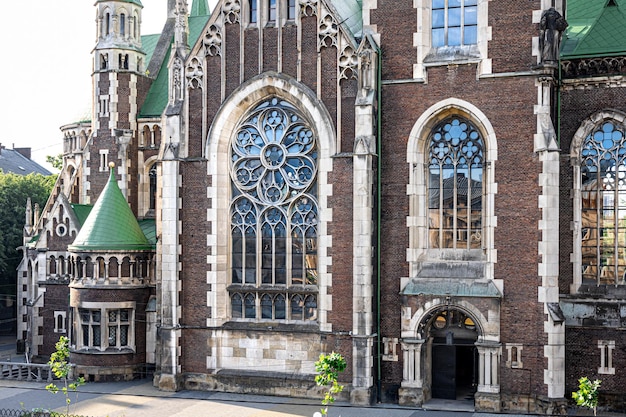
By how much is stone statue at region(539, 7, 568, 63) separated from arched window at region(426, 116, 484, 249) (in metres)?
3.47

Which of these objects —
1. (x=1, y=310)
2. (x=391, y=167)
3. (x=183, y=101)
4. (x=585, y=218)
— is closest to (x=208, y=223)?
(x=183, y=101)

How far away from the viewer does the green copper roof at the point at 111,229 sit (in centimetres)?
3506

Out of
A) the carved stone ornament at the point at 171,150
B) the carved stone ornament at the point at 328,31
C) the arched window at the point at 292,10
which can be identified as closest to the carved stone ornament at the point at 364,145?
the carved stone ornament at the point at 328,31

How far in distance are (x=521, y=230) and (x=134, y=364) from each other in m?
16.8

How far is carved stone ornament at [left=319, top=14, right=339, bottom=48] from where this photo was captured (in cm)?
3061

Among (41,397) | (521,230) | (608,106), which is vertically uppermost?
(608,106)

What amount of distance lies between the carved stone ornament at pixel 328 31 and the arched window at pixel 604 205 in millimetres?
9578

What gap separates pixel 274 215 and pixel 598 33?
1347 centimetres

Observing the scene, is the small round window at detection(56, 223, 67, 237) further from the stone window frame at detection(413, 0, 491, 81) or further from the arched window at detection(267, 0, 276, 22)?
the stone window frame at detection(413, 0, 491, 81)

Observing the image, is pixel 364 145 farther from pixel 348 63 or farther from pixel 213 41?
pixel 213 41

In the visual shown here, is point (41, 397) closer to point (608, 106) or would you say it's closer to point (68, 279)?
point (68, 279)

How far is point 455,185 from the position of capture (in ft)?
98.2

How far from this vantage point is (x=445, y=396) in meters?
30.2

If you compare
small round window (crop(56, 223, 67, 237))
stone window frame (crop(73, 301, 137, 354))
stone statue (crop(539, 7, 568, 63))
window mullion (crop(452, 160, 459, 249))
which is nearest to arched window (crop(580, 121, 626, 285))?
stone statue (crop(539, 7, 568, 63))
